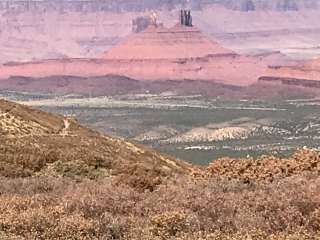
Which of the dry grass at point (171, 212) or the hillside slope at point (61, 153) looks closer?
the dry grass at point (171, 212)

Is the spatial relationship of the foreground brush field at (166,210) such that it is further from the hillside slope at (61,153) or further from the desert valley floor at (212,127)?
the desert valley floor at (212,127)

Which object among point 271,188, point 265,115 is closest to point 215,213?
point 271,188

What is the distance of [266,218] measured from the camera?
15.9 meters

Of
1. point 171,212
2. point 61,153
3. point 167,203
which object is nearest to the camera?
point 171,212

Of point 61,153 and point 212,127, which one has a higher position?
point 61,153

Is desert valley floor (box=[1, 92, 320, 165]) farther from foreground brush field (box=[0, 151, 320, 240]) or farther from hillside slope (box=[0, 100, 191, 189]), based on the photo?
foreground brush field (box=[0, 151, 320, 240])

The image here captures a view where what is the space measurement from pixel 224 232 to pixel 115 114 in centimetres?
16607

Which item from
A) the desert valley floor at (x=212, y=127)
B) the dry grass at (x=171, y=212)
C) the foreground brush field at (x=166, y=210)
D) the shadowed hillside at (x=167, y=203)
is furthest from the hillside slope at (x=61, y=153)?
the desert valley floor at (x=212, y=127)

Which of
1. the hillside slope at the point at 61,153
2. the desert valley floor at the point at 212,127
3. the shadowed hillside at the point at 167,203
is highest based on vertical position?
the shadowed hillside at the point at 167,203

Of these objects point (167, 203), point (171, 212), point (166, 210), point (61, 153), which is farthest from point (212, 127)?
point (171, 212)

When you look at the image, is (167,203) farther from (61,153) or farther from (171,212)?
(61,153)

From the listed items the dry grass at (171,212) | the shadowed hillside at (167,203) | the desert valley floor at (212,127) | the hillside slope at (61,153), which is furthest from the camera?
the desert valley floor at (212,127)

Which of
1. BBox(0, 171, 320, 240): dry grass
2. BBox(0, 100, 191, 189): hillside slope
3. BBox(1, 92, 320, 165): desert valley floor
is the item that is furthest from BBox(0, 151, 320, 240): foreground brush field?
BBox(1, 92, 320, 165): desert valley floor

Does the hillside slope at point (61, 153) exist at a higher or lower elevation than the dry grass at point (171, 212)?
lower
